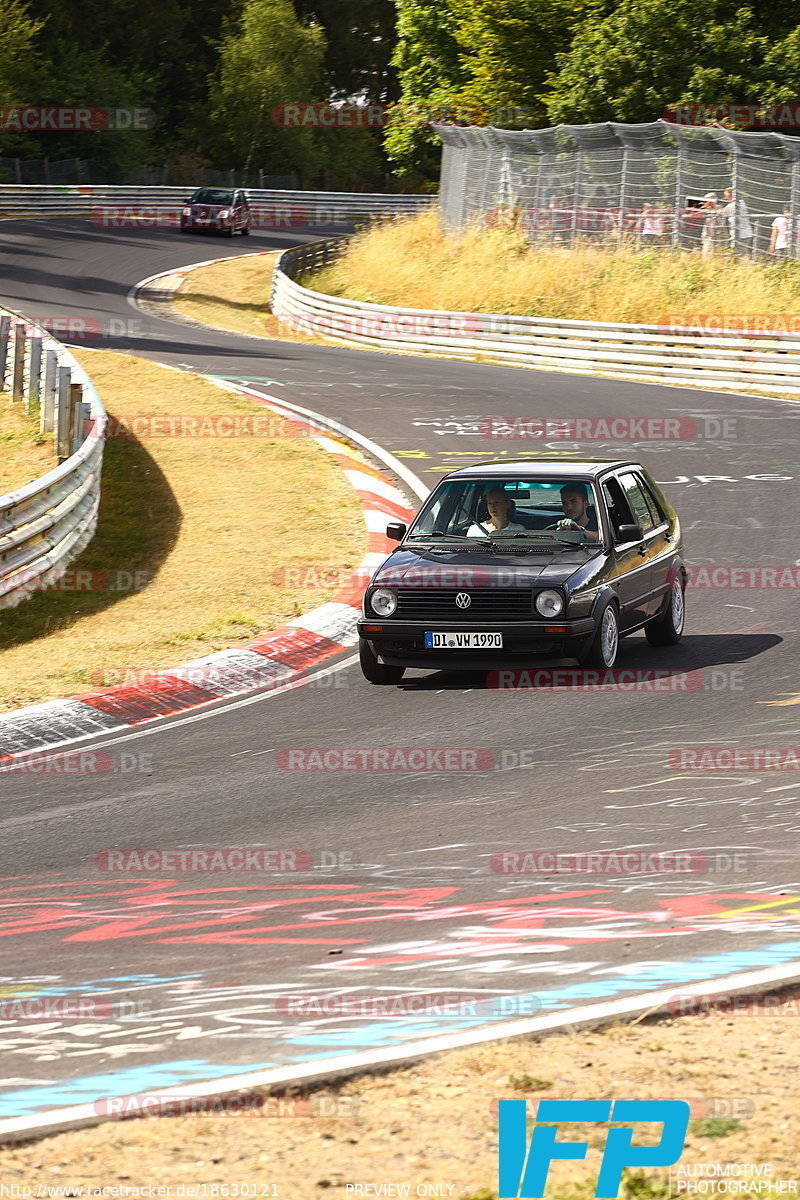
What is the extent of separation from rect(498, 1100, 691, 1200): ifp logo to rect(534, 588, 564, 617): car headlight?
647 centimetres

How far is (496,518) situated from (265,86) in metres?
71.9

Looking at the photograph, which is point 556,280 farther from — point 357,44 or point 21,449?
point 357,44

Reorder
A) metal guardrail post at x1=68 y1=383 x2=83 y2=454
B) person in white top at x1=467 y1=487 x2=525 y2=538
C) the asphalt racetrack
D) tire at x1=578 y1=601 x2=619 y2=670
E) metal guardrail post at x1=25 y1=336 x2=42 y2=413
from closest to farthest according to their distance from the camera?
the asphalt racetrack, tire at x1=578 y1=601 x2=619 y2=670, person in white top at x1=467 y1=487 x2=525 y2=538, metal guardrail post at x1=68 y1=383 x2=83 y2=454, metal guardrail post at x1=25 y1=336 x2=42 y2=413

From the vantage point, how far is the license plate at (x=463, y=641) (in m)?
10.6

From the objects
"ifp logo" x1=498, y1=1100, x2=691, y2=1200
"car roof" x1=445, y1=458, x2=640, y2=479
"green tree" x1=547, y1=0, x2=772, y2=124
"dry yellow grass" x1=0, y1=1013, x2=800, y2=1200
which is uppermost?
"green tree" x1=547, y1=0, x2=772, y2=124

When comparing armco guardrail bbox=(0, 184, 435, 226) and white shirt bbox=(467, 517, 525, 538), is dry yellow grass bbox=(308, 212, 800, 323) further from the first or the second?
white shirt bbox=(467, 517, 525, 538)

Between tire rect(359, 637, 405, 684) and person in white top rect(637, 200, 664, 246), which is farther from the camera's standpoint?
person in white top rect(637, 200, 664, 246)

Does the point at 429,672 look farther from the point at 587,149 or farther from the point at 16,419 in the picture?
the point at 587,149

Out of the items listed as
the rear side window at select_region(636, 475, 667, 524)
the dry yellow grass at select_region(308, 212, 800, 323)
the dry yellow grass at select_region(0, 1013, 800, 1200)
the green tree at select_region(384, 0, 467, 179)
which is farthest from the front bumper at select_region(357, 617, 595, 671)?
the green tree at select_region(384, 0, 467, 179)

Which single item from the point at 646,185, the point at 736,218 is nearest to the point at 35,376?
the point at 736,218

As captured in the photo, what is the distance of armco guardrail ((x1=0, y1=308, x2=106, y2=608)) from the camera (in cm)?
1375

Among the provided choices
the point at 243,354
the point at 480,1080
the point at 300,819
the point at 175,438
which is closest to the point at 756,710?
the point at 300,819

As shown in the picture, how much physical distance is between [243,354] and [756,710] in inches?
882

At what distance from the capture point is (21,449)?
19484 millimetres
